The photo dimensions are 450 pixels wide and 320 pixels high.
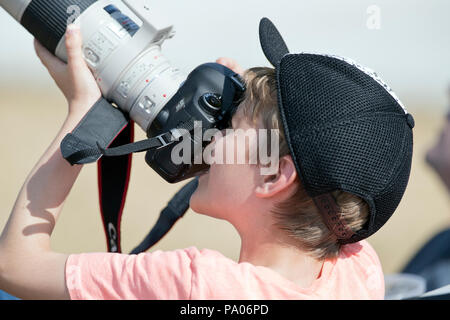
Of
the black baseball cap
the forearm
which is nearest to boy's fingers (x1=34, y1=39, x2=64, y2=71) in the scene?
the forearm

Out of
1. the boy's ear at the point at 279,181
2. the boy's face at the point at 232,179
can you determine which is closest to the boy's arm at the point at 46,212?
the boy's face at the point at 232,179

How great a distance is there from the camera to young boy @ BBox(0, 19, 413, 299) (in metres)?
1.22

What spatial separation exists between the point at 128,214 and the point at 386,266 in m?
1.60

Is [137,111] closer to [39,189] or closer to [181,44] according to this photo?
[39,189]

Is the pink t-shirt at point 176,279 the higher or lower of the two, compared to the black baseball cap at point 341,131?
lower

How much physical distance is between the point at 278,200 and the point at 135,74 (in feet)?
1.49

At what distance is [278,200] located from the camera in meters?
1.34

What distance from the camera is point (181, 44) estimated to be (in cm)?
679

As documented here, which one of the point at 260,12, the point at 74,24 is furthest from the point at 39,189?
the point at 260,12

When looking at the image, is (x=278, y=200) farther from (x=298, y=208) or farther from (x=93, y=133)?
(x=93, y=133)

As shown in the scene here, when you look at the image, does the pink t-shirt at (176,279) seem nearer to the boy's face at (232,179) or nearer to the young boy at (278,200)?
the young boy at (278,200)

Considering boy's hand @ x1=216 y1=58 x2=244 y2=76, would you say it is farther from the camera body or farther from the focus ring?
the focus ring

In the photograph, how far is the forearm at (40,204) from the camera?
1.33m

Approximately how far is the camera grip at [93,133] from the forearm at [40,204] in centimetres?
4
